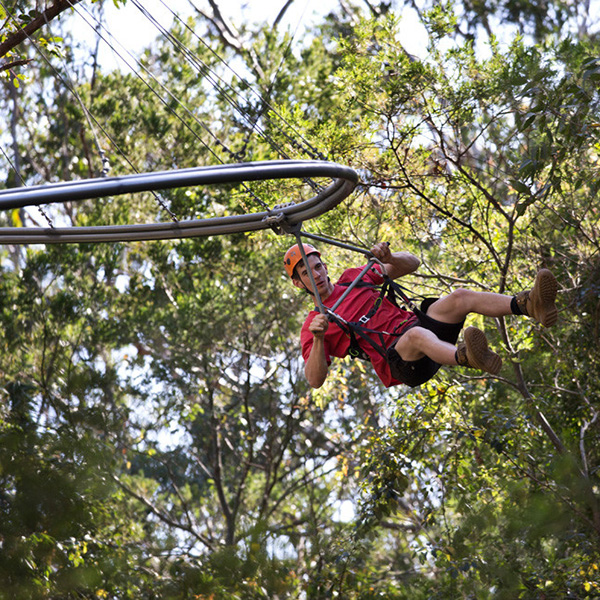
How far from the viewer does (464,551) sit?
576cm

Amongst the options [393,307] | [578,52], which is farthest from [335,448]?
[393,307]

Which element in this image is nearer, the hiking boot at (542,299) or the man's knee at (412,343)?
the hiking boot at (542,299)

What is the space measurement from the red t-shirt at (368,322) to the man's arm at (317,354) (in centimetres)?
13

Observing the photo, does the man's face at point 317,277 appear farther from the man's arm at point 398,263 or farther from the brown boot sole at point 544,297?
the brown boot sole at point 544,297

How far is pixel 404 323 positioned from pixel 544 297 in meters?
0.71

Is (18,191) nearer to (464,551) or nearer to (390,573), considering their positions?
A: (464,551)

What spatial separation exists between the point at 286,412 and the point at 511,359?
5.65 meters

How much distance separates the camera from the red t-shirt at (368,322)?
12.2 ft

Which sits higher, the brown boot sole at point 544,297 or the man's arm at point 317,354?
the brown boot sole at point 544,297

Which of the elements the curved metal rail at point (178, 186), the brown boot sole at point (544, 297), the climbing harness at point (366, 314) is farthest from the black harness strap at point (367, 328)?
the brown boot sole at point (544, 297)

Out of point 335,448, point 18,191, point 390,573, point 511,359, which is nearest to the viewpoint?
point 18,191

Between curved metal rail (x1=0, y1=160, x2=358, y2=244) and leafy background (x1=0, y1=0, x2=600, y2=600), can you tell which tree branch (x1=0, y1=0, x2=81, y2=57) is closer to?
leafy background (x1=0, y1=0, x2=600, y2=600)

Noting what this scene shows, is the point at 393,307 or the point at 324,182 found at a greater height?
the point at 324,182

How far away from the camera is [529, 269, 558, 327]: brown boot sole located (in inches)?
125
